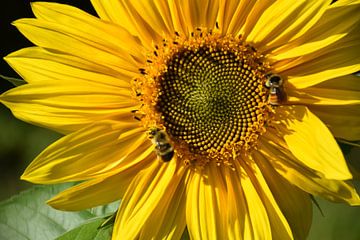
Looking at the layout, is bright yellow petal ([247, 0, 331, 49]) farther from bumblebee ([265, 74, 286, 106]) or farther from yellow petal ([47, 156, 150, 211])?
yellow petal ([47, 156, 150, 211])

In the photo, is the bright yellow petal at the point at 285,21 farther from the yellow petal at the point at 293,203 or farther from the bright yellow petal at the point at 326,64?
the yellow petal at the point at 293,203

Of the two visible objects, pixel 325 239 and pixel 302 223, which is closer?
pixel 302 223

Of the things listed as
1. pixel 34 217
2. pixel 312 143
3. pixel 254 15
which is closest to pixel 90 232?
pixel 34 217

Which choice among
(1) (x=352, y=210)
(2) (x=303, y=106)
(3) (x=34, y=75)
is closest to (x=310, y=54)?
(2) (x=303, y=106)

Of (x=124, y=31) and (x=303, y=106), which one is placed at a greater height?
(x=124, y=31)

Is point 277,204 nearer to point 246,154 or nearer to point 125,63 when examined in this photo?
point 246,154

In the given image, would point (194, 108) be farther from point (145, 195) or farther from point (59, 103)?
point (59, 103)

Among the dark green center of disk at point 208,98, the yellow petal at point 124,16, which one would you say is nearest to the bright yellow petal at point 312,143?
the dark green center of disk at point 208,98
